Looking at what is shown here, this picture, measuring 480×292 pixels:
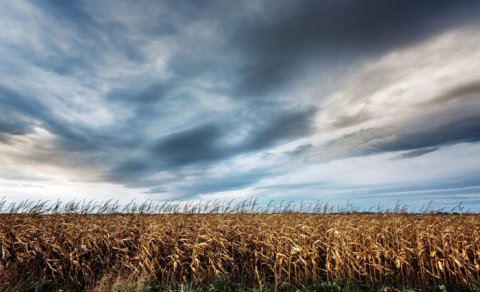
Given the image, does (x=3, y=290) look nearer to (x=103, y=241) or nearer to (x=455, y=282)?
(x=103, y=241)

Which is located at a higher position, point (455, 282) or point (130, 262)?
point (130, 262)

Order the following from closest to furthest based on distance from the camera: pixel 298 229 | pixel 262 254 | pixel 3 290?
1. pixel 3 290
2. pixel 262 254
3. pixel 298 229

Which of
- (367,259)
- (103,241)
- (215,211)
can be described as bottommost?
(367,259)

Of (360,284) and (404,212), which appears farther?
(404,212)

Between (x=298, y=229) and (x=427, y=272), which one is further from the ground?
(x=298, y=229)

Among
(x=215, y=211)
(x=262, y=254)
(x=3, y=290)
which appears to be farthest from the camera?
(x=215, y=211)

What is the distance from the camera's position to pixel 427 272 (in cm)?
1538

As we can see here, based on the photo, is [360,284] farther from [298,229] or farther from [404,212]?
[404,212]

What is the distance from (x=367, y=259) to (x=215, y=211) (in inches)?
774

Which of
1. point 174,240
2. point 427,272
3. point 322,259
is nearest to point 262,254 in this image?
point 322,259

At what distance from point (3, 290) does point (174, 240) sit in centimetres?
709

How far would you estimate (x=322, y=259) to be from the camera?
15195mm

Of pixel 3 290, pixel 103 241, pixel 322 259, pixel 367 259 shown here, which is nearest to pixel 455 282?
pixel 367 259

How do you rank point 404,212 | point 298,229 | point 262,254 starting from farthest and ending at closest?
point 404,212, point 298,229, point 262,254
